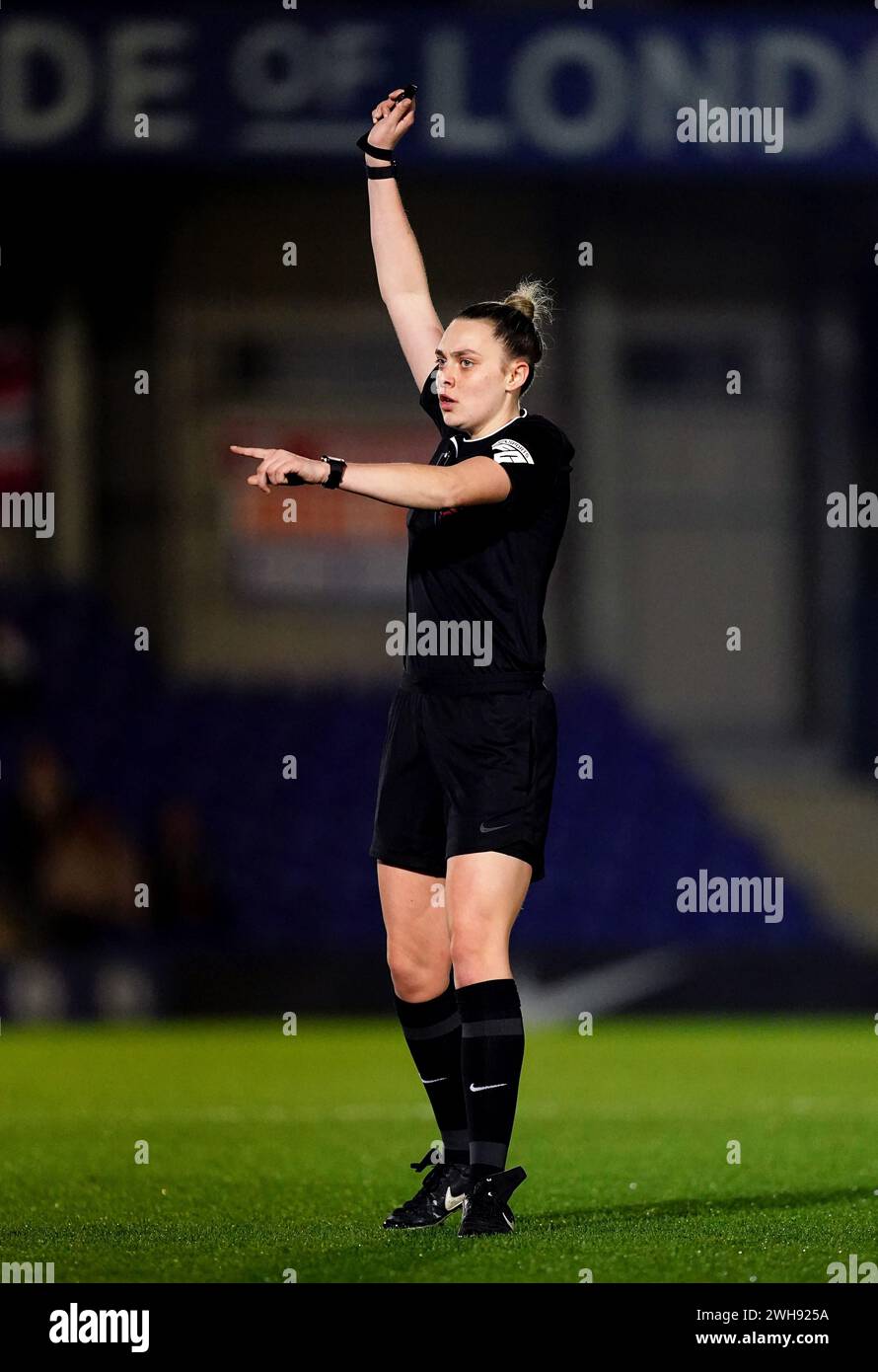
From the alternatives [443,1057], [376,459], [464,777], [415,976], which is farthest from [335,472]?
[376,459]

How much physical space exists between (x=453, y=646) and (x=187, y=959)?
7.04 meters

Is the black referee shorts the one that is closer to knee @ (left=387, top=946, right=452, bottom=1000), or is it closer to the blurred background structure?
knee @ (left=387, top=946, right=452, bottom=1000)

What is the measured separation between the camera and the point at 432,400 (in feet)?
16.8

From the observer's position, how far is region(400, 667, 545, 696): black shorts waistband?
4.83 m

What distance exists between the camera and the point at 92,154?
12.9 metres

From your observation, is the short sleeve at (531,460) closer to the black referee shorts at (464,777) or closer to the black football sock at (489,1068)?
the black referee shorts at (464,777)

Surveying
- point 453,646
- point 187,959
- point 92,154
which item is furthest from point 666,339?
point 453,646

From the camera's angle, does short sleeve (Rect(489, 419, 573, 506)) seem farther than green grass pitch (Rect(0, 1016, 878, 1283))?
Yes

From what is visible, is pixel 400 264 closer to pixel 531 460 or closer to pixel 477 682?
pixel 531 460

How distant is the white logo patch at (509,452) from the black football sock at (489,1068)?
3.76 ft

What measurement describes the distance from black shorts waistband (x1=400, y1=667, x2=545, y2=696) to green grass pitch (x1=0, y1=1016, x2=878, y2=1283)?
3.95 feet

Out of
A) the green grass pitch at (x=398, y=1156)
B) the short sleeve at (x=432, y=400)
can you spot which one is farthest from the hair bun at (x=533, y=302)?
the green grass pitch at (x=398, y=1156)

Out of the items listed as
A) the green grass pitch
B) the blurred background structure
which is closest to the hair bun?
the green grass pitch

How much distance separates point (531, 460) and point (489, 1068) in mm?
1343
